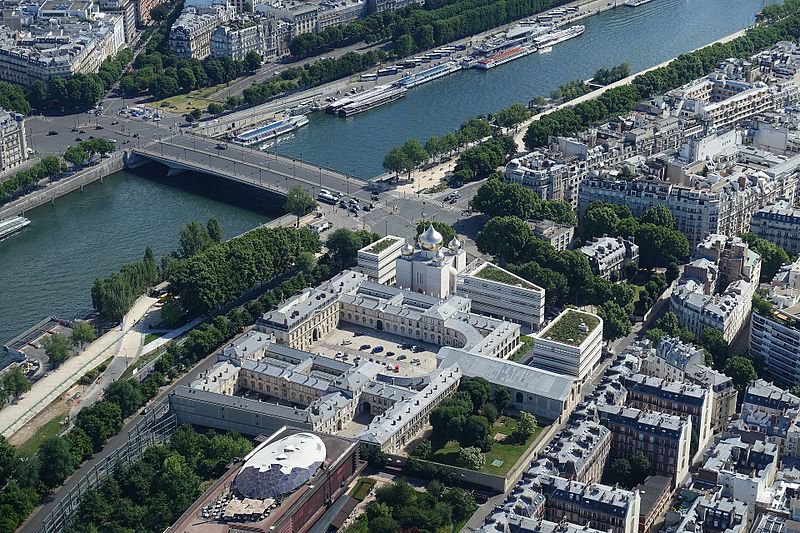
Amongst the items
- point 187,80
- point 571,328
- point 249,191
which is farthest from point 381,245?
point 187,80

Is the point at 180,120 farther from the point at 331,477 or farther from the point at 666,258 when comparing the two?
the point at 331,477

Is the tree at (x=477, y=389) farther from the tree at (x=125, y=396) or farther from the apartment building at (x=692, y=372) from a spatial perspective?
the tree at (x=125, y=396)

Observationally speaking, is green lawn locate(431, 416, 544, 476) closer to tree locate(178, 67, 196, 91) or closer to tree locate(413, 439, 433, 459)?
tree locate(413, 439, 433, 459)

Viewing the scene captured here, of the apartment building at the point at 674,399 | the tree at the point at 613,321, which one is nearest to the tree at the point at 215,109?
the tree at the point at 613,321

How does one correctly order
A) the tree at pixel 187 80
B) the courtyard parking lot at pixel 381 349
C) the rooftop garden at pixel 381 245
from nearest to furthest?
the courtyard parking lot at pixel 381 349 → the rooftop garden at pixel 381 245 → the tree at pixel 187 80

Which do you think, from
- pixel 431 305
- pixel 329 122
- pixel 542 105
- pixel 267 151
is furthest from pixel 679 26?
pixel 431 305
